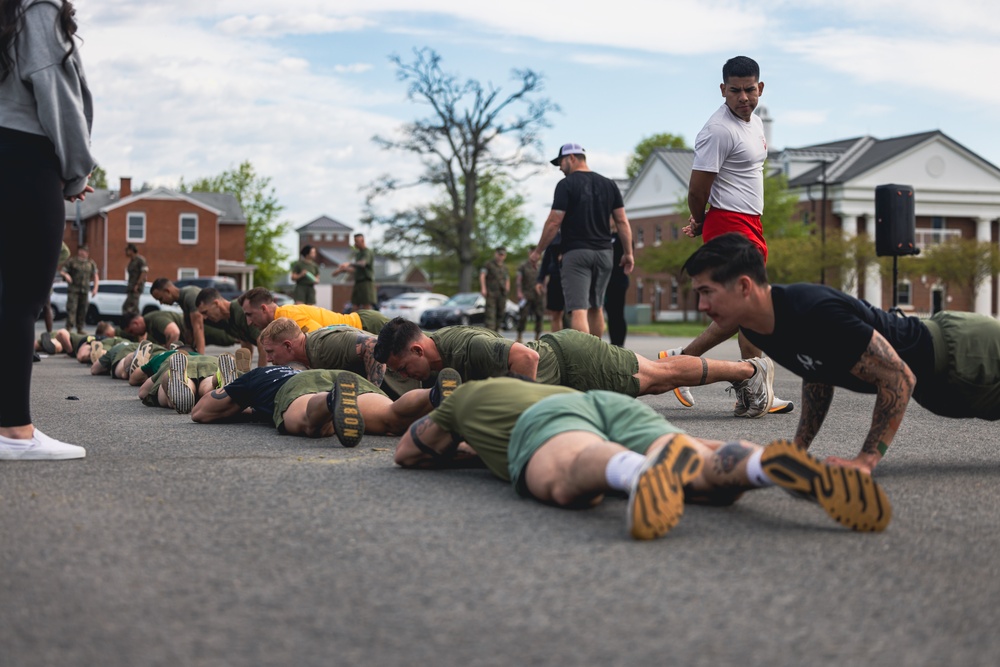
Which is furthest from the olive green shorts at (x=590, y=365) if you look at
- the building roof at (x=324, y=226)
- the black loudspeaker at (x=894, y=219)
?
the building roof at (x=324, y=226)

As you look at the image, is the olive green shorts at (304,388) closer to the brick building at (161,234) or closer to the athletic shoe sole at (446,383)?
the athletic shoe sole at (446,383)

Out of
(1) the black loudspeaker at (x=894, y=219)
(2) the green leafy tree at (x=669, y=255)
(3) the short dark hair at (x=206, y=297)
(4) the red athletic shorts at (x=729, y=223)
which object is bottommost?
(3) the short dark hair at (x=206, y=297)

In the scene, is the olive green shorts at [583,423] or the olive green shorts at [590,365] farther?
the olive green shorts at [590,365]

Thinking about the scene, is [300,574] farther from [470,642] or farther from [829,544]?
[829,544]

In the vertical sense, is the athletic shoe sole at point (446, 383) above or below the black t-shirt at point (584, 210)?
below

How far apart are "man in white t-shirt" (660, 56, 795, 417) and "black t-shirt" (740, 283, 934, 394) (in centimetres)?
257

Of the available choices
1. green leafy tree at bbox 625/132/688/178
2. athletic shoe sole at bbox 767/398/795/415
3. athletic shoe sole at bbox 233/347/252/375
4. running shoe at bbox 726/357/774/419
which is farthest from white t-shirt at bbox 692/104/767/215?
green leafy tree at bbox 625/132/688/178

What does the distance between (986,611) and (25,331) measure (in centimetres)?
397

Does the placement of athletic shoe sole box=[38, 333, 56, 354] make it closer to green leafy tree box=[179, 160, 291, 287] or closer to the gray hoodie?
the gray hoodie

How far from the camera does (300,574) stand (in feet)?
9.85

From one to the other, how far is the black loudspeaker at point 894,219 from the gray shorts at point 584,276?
22.7 ft

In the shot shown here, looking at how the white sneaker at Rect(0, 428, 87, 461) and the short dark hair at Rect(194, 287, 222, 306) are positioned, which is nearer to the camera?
the white sneaker at Rect(0, 428, 87, 461)

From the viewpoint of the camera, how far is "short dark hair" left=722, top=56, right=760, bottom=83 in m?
7.24

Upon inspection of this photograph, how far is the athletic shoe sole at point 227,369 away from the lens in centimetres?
825
